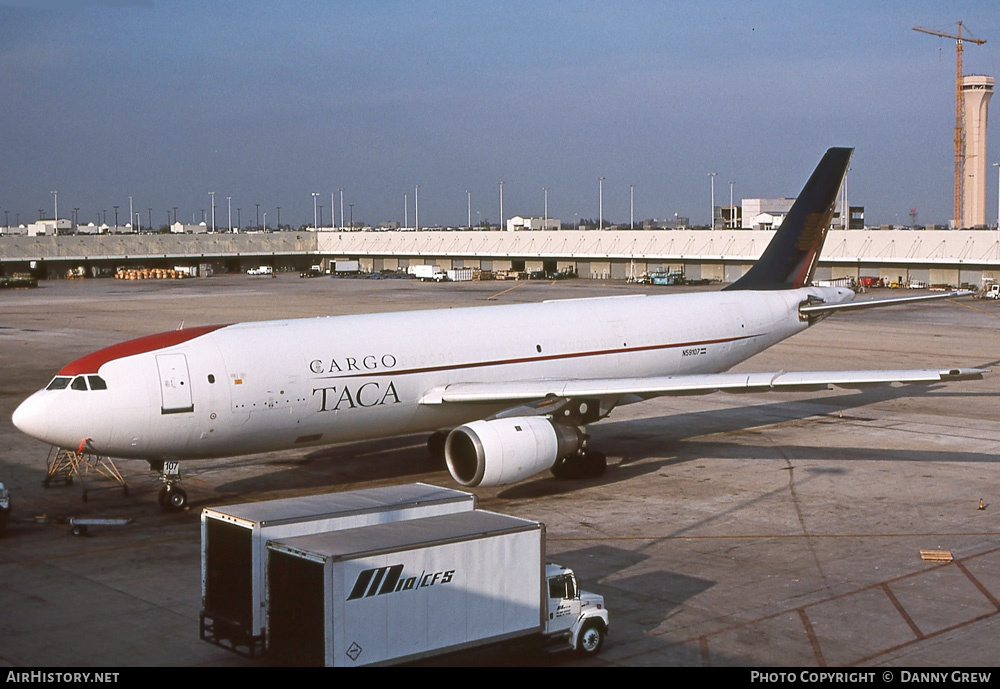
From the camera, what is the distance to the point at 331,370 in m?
28.8

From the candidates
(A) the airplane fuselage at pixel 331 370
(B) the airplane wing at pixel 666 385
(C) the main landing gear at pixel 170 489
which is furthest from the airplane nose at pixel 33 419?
(B) the airplane wing at pixel 666 385

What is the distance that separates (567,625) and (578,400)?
1373 cm

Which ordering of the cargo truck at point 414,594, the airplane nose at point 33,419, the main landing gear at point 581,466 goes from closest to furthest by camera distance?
the cargo truck at point 414,594 → the airplane nose at point 33,419 → the main landing gear at point 581,466

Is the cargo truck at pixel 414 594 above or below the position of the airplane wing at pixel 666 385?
below

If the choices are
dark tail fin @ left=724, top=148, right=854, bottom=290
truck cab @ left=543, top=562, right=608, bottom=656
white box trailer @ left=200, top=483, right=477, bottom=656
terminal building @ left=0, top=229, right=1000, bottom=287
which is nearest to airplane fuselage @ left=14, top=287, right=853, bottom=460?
dark tail fin @ left=724, top=148, right=854, bottom=290

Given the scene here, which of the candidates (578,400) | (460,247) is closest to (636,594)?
(578,400)

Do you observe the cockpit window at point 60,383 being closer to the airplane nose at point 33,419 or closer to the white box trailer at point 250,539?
the airplane nose at point 33,419

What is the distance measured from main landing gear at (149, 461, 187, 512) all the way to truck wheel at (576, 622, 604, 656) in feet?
45.1

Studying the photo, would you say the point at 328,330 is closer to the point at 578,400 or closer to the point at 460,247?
the point at 578,400

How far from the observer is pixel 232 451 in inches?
1104

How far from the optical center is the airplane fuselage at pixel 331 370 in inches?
1040

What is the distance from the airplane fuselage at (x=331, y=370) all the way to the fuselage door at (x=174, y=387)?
25mm

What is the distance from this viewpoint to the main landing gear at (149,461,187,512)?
27.5 meters

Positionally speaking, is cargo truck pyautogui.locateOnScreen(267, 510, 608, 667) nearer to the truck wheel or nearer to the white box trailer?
the truck wheel
